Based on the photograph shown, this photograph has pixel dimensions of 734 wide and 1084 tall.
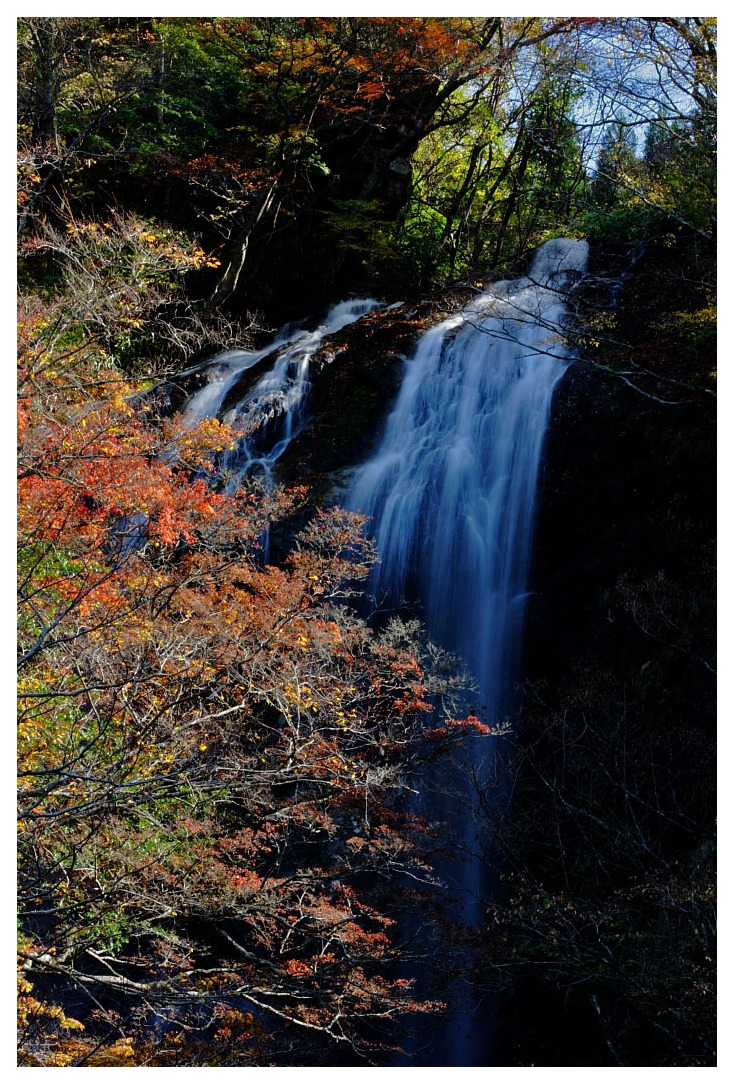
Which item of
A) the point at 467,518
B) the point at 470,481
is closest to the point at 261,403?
the point at 470,481

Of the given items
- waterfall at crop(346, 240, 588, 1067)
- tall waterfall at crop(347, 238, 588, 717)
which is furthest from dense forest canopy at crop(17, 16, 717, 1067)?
tall waterfall at crop(347, 238, 588, 717)

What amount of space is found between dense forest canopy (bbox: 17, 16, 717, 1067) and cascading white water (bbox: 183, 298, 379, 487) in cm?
38

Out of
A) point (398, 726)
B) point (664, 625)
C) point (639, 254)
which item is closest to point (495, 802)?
point (398, 726)

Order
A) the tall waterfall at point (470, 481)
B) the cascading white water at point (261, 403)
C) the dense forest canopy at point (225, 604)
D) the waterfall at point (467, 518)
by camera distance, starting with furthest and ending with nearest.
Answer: the cascading white water at point (261, 403) → the tall waterfall at point (470, 481) → the waterfall at point (467, 518) → the dense forest canopy at point (225, 604)

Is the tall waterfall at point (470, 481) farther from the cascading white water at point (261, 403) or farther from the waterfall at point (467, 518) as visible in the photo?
the cascading white water at point (261, 403)

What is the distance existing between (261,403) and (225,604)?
3.36 m

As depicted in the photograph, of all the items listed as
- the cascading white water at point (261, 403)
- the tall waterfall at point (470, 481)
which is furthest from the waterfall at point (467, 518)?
the cascading white water at point (261, 403)

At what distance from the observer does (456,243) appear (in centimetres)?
1245

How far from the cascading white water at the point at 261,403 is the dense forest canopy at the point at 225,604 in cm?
38

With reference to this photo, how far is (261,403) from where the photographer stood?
9.23 metres

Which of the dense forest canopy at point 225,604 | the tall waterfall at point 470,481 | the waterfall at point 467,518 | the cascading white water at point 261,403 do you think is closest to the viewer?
the dense forest canopy at point 225,604

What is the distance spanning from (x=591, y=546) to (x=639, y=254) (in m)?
4.04

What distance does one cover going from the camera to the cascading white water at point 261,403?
878 centimetres

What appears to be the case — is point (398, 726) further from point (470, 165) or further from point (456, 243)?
point (470, 165)
